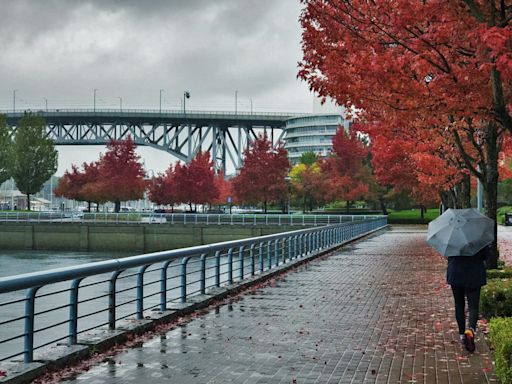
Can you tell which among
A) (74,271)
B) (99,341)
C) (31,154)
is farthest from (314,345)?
(31,154)

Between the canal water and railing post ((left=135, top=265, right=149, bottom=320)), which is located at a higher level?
railing post ((left=135, top=265, right=149, bottom=320))

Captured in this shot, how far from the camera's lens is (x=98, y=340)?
927cm

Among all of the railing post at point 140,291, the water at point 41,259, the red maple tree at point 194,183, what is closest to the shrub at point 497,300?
the railing post at point 140,291

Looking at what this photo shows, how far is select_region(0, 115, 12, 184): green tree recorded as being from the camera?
90.7m

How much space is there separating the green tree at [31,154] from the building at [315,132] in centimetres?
9074

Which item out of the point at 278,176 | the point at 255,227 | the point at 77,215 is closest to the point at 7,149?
the point at 77,215

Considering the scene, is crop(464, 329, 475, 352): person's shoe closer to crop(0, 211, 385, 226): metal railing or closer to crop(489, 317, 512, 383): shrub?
crop(489, 317, 512, 383): shrub

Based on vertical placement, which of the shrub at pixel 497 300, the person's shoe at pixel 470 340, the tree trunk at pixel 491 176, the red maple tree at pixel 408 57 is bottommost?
the person's shoe at pixel 470 340

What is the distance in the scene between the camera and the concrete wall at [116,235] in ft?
199

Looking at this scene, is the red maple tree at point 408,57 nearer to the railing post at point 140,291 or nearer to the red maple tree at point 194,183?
the railing post at point 140,291

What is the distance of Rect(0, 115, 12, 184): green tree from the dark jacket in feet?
289

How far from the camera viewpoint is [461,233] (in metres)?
9.19

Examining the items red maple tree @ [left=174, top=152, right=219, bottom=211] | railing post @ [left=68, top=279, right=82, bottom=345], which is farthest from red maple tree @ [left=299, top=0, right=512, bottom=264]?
red maple tree @ [left=174, top=152, right=219, bottom=211]

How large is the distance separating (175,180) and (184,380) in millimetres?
81187
